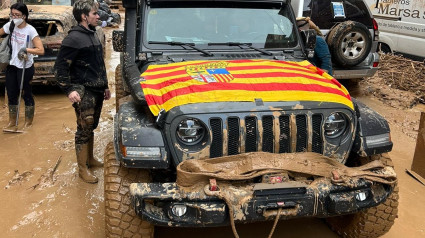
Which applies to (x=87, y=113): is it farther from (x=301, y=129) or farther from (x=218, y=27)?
(x=301, y=129)

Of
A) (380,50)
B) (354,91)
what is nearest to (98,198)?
(354,91)

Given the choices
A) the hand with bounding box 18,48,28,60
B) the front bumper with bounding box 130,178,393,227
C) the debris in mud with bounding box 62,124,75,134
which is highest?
the hand with bounding box 18,48,28,60

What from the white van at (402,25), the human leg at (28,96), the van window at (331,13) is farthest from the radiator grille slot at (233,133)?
the white van at (402,25)

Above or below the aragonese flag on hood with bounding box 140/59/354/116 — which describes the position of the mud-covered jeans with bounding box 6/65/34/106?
below

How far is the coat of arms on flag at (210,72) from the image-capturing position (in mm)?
3426

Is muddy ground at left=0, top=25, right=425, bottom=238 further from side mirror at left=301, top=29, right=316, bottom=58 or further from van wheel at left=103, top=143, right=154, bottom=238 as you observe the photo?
side mirror at left=301, top=29, right=316, bottom=58

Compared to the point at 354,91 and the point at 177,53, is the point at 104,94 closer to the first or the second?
the point at 177,53

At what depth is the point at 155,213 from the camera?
280 centimetres

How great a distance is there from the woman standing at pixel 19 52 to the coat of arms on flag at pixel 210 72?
3186mm

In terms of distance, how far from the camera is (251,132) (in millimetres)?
3020

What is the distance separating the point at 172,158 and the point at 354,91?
250 inches

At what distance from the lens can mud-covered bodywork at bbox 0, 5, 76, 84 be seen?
756 centimetres

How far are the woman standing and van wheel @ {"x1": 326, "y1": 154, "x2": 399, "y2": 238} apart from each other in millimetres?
4617

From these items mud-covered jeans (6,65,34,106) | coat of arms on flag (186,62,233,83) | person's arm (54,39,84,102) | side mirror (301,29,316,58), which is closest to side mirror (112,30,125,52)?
person's arm (54,39,84,102)
